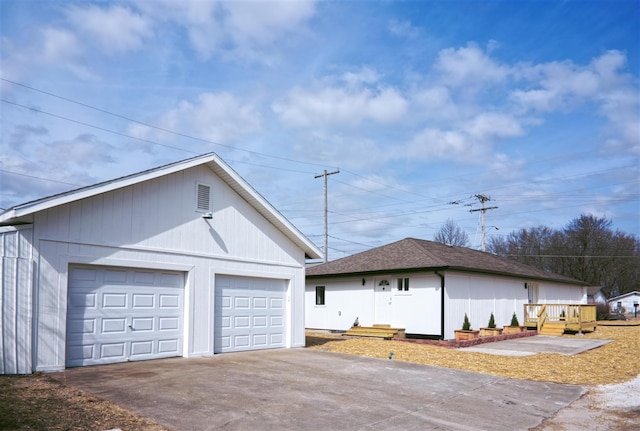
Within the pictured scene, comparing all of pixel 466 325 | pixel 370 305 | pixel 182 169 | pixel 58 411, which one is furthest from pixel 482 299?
pixel 58 411

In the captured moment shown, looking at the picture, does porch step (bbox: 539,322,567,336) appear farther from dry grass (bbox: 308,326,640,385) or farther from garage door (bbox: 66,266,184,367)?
garage door (bbox: 66,266,184,367)

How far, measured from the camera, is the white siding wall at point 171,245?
1070cm

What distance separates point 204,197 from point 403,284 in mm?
10640

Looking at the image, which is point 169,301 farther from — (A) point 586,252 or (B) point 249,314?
(A) point 586,252

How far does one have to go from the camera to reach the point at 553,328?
24578mm

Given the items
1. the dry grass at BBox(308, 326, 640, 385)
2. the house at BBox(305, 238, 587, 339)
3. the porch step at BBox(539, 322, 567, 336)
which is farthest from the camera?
the porch step at BBox(539, 322, 567, 336)

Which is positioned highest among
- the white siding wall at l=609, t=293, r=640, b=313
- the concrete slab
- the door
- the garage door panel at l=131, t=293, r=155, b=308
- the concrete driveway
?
the garage door panel at l=131, t=293, r=155, b=308

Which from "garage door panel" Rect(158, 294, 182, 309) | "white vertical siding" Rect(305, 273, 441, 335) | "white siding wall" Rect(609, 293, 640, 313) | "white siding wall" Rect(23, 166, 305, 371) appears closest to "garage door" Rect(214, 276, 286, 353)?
"white siding wall" Rect(23, 166, 305, 371)

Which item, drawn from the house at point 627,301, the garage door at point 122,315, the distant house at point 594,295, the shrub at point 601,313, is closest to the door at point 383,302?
the garage door at point 122,315

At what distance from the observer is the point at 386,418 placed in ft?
26.6

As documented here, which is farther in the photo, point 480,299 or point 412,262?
point 480,299

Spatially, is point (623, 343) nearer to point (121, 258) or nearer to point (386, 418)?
point (386, 418)

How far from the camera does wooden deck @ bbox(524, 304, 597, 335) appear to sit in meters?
24.7

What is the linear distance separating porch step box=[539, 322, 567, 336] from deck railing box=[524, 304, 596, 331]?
0.51 feet
